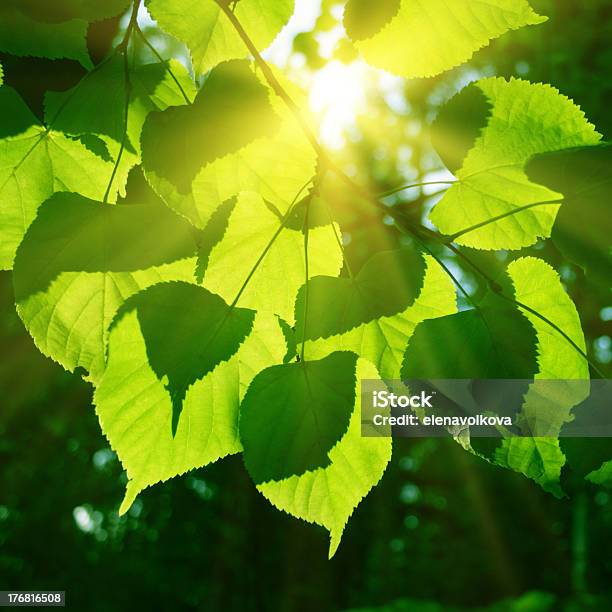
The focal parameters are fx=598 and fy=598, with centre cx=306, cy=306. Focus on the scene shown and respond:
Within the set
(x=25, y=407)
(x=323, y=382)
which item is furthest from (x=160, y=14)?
(x=25, y=407)

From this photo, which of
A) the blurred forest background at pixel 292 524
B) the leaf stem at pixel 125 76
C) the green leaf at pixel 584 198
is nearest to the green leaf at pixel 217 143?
the leaf stem at pixel 125 76

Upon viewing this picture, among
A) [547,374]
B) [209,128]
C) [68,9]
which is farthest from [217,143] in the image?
[547,374]

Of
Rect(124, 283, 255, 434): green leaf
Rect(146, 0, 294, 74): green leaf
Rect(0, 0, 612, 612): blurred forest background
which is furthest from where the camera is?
Rect(0, 0, 612, 612): blurred forest background

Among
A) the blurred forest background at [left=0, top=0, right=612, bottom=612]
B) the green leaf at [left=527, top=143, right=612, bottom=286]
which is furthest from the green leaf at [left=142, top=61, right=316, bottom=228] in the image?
the blurred forest background at [left=0, top=0, right=612, bottom=612]

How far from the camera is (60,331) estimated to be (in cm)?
56

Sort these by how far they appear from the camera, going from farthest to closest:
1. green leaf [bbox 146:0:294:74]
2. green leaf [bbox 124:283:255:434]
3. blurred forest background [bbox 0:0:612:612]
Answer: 1. blurred forest background [bbox 0:0:612:612]
2. green leaf [bbox 146:0:294:74]
3. green leaf [bbox 124:283:255:434]

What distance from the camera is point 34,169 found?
65 cm

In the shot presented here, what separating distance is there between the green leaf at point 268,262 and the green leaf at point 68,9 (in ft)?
0.82

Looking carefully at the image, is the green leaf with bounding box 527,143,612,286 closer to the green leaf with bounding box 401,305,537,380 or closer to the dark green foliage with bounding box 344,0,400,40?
the green leaf with bounding box 401,305,537,380

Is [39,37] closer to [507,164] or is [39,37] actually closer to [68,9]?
[68,9]

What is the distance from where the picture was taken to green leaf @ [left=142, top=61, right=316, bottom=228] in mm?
509

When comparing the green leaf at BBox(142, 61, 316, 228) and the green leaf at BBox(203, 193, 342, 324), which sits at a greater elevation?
the green leaf at BBox(142, 61, 316, 228)

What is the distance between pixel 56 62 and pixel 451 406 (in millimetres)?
623

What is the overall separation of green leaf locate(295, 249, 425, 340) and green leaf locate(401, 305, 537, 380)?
0.04m
